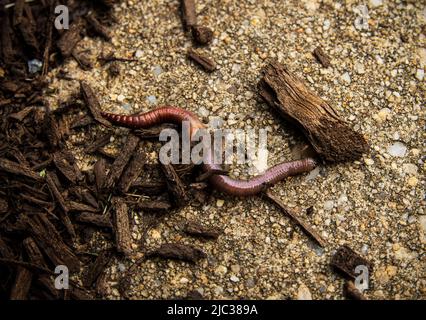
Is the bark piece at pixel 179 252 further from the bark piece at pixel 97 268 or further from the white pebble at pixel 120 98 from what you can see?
the white pebble at pixel 120 98

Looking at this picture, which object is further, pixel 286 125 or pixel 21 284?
A: pixel 286 125

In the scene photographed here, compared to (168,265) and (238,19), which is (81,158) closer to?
(168,265)

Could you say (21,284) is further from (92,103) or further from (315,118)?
(315,118)

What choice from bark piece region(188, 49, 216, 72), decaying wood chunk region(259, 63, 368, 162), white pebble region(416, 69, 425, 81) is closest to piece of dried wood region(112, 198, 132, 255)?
bark piece region(188, 49, 216, 72)

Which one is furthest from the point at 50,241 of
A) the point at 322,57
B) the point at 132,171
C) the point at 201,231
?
the point at 322,57

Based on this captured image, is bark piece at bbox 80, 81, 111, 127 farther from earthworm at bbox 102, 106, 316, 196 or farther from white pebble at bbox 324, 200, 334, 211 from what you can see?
white pebble at bbox 324, 200, 334, 211

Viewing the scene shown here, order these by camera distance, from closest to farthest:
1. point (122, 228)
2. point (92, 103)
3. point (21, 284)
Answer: point (21, 284) → point (122, 228) → point (92, 103)
